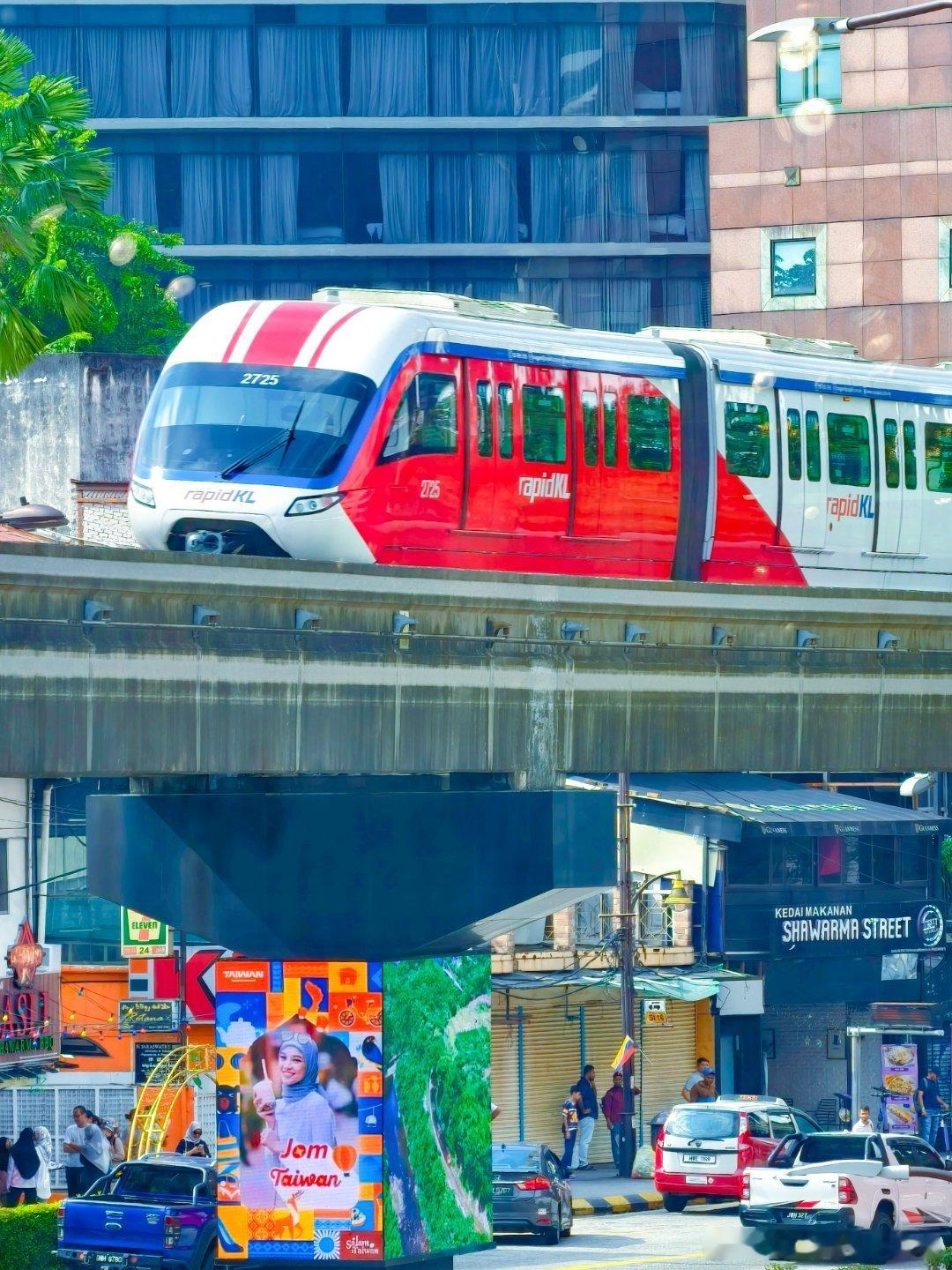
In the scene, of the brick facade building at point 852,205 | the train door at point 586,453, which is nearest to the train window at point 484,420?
the train door at point 586,453

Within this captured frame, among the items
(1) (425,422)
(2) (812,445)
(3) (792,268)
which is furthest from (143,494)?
(3) (792,268)

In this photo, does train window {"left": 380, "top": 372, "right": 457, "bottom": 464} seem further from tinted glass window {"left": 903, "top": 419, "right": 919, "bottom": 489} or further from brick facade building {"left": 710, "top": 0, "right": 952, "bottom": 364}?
brick facade building {"left": 710, "top": 0, "right": 952, "bottom": 364}

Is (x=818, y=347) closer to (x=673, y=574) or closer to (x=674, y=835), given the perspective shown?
(x=673, y=574)

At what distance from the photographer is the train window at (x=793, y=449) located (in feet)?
99.6

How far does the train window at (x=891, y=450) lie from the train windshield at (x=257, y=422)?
916 centimetres

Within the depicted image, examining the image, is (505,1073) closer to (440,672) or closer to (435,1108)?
(435,1108)

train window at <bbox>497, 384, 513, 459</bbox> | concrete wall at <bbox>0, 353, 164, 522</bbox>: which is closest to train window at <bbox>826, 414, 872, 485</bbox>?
train window at <bbox>497, 384, 513, 459</bbox>

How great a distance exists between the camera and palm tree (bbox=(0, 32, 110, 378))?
28.6m

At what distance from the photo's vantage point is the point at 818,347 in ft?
107

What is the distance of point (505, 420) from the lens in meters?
26.6

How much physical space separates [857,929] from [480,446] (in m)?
28.0

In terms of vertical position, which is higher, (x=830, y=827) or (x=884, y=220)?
(x=884, y=220)

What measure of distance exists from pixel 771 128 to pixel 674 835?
26512 millimetres

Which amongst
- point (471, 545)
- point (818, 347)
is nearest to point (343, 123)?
point (818, 347)
